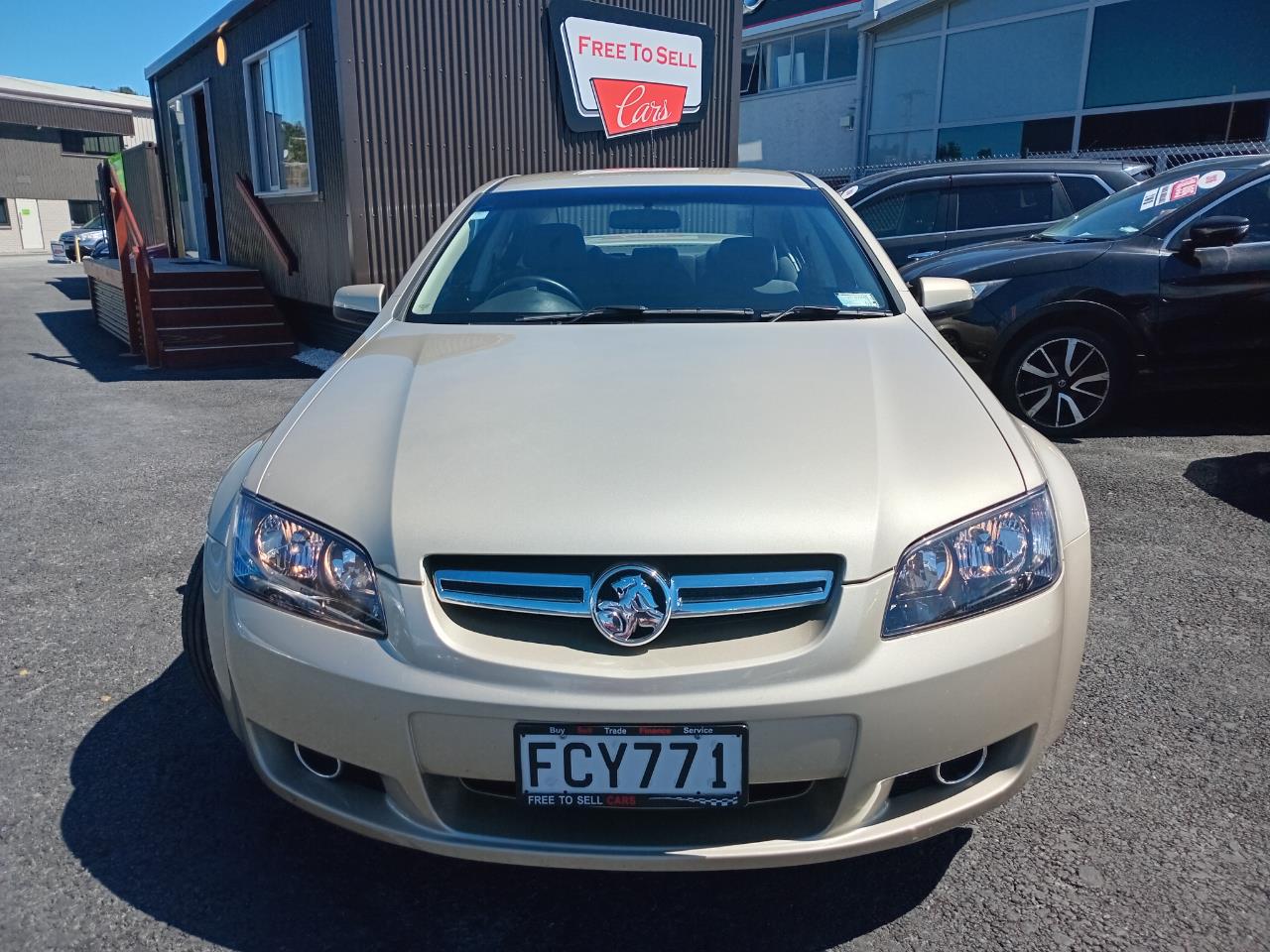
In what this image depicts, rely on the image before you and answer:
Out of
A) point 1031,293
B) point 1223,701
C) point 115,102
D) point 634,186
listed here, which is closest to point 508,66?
point 1031,293

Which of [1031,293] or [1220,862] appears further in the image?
[1031,293]

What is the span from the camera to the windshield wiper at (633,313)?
2.64 m

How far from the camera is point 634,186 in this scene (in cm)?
326

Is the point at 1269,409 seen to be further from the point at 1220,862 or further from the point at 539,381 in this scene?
the point at 539,381

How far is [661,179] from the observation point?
3320 millimetres

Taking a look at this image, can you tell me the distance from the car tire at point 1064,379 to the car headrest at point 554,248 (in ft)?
11.0

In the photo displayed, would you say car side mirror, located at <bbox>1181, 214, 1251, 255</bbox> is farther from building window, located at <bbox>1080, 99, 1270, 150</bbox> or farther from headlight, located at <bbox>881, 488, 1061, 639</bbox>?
building window, located at <bbox>1080, 99, 1270, 150</bbox>

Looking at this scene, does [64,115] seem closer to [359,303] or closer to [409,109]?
[409,109]

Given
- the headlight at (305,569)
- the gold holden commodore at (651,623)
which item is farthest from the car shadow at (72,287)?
the gold holden commodore at (651,623)

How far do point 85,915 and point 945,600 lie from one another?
1769 millimetres

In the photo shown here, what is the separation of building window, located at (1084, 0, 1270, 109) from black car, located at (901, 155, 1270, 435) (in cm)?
964

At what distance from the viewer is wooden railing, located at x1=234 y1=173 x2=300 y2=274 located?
9820 millimetres

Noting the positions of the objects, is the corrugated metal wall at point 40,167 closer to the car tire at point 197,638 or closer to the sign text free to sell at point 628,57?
the sign text free to sell at point 628,57

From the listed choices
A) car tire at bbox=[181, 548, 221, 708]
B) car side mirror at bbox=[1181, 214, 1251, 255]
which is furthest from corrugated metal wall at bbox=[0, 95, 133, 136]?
car tire at bbox=[181, 548, 221, 708]
